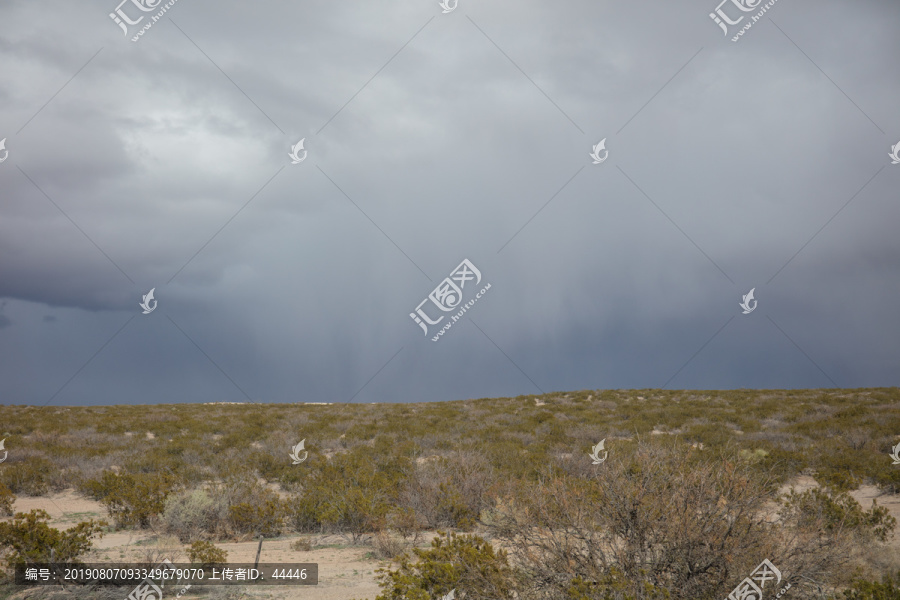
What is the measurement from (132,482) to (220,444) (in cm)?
707

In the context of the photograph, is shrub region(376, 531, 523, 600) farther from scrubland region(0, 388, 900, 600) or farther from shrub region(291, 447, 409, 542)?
shrub region(291, 447, 409, 542)

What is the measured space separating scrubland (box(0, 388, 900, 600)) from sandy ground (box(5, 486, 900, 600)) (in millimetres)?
59

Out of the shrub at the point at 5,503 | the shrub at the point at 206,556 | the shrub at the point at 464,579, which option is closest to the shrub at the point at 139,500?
the shrub at the point at 5,503

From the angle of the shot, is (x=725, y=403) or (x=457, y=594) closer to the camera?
(x=457, y=594)

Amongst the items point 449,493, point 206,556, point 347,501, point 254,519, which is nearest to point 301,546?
point 347,501

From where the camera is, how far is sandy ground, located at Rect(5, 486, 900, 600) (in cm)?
656

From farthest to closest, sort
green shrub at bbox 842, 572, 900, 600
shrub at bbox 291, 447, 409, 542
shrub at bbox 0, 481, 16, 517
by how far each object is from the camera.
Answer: shrub at bbox 0, 481, 16, 517
shrub at bbox 291, 447, 409, 542
green shrub at bbox 842, 572, 900, 600

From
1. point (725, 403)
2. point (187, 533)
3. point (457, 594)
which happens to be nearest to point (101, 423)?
point (187, 533)

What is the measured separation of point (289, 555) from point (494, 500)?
364 cm

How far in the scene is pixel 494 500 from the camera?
948 cm

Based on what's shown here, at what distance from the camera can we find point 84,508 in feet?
38.5

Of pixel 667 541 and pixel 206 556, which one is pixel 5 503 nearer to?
pixel 206 556

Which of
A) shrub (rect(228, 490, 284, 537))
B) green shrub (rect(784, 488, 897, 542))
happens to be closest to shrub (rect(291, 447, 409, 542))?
shrub (rect(228, 490, 284, 537))

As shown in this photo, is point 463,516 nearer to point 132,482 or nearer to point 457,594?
point 457,594
